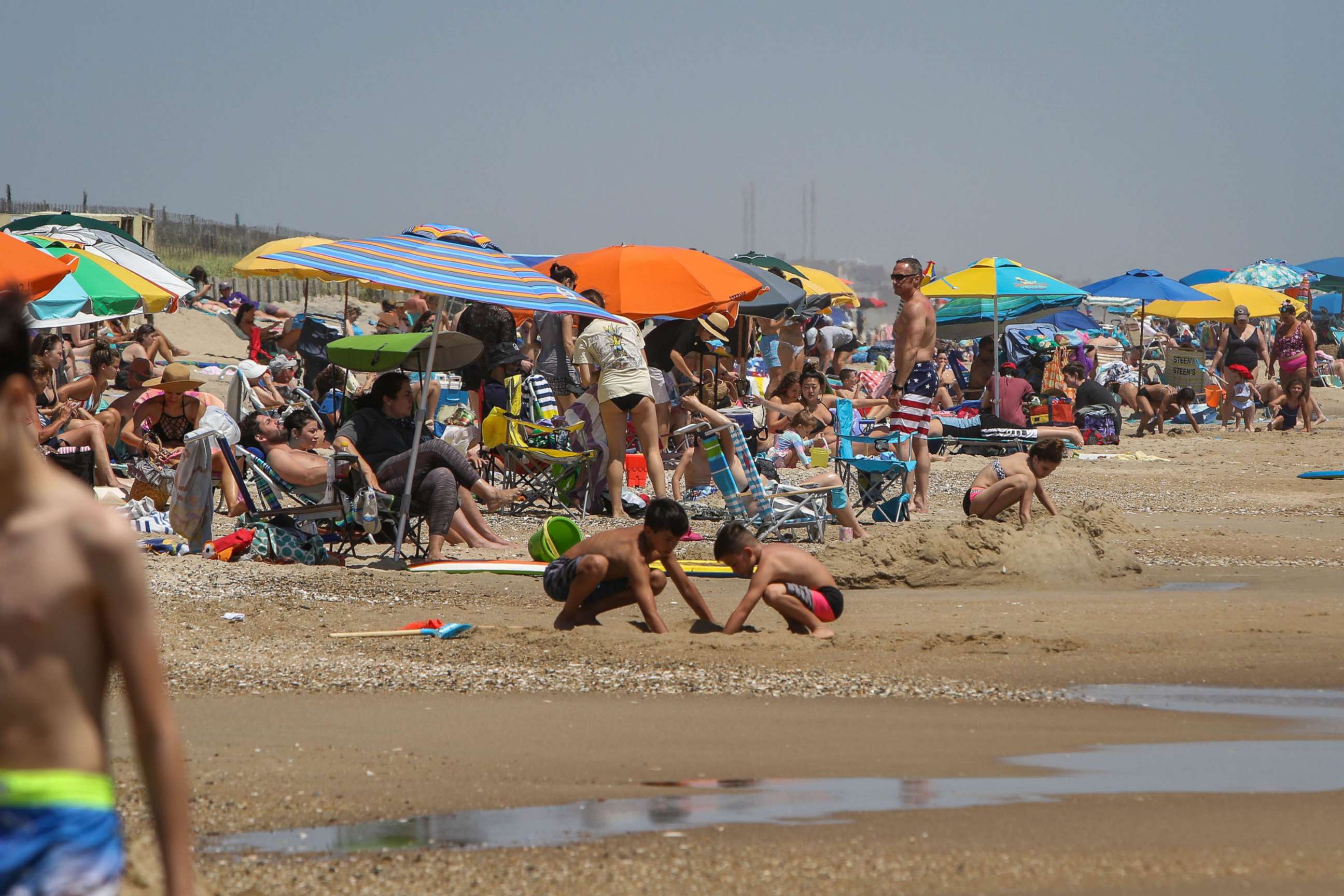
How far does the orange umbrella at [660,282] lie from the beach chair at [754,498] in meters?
2.58

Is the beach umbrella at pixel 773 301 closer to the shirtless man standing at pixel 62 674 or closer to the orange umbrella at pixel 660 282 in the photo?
the orange umbrella at pixel 660 282

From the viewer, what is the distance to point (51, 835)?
1.83m

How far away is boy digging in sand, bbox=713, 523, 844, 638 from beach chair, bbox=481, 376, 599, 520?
4296mm

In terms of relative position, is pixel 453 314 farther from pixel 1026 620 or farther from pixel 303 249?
pixel 1026 620

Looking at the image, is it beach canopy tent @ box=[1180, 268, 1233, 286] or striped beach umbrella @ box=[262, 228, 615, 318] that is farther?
beach canopy tent @ box=[1180, 268, 1233, 286]

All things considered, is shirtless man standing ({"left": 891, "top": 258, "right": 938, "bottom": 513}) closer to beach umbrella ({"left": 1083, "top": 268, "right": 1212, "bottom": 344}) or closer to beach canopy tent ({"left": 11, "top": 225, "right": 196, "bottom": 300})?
beach canopy tent ({"left": 11, "top": 225, "right": 196, "bottom": 300})

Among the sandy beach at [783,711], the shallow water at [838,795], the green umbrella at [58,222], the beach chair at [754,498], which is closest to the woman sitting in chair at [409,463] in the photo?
the sandy beach at [783,711]

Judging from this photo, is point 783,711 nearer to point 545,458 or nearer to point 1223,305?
point 545,458

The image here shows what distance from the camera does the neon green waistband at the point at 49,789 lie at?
1822 millimetres

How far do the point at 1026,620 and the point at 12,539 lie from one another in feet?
20.0

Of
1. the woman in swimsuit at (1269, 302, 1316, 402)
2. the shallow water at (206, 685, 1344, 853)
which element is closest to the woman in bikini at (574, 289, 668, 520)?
the shallow water at (206, 685, 1344, 853)

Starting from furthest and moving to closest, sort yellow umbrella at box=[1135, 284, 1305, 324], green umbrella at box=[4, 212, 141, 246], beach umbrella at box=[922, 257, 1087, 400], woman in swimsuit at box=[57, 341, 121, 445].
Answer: yellow umbrella at box=[1135, 284, 1305, 324], green umbrella at box=[4, 212, 141, 246], beach umbrella at box=[922, 257, 1087, 400], woman in swimsuit at box=[57, 341, 121, 445]

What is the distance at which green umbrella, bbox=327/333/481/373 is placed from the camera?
32.8ft

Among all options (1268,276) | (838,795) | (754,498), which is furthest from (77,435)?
(1268,276)
